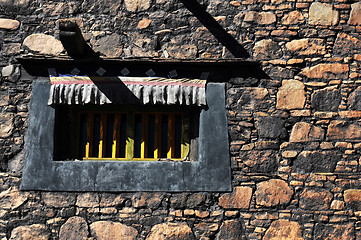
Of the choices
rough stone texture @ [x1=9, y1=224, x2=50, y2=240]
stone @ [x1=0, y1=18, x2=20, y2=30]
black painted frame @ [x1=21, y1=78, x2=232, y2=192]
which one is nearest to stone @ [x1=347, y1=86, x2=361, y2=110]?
black painted frame @ [x1=21, y1=78, x2=232, y2=192]

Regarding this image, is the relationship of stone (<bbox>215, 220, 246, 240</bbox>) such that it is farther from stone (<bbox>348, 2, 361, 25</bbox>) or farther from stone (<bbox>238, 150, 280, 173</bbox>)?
stone (<bbox>348, 2, 361, 25</bbox>)

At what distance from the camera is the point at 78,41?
14.1 feet

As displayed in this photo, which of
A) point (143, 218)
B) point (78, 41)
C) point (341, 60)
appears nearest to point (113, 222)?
point (143, 218)

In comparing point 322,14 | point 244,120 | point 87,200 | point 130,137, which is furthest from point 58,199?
point 322,14

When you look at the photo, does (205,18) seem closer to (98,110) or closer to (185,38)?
(185,38)

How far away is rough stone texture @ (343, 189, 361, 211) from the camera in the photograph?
4328 millimetres

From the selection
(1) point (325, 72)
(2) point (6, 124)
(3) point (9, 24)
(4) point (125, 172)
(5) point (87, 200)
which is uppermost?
(3) point (9, 24)

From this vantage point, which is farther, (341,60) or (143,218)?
(341,60)

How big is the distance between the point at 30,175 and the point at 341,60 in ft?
11.8

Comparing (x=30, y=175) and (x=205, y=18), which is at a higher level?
(x=205, y=18)

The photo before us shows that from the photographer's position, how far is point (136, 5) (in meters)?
4.67

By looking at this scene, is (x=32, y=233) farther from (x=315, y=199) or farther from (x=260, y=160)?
(x=315, y=199)

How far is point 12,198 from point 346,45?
13.1 feet

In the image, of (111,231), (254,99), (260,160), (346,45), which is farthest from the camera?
(346,45)
